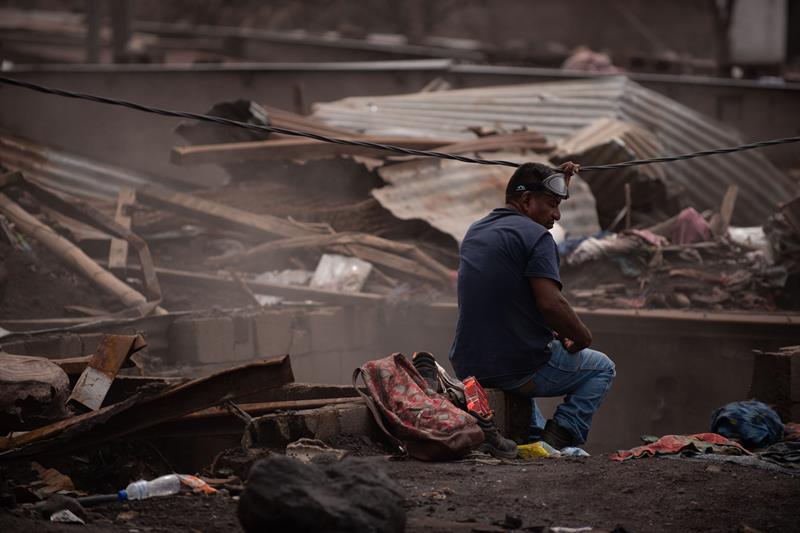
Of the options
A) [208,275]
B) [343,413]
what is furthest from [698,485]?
[208,275]

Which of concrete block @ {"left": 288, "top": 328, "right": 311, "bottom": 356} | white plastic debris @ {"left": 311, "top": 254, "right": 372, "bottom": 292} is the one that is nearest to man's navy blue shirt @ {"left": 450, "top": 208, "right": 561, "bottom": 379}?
concrete block @ {"left": 288, "top": 328, "right": 311, "bottom": 356}

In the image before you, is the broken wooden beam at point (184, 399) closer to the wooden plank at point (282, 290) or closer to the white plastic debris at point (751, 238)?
the wooden plank at point (282, 290)

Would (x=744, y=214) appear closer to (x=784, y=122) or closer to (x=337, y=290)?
(x=784, y=122)

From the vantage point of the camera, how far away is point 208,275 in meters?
10.8

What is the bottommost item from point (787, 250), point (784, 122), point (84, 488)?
point (84, 488)

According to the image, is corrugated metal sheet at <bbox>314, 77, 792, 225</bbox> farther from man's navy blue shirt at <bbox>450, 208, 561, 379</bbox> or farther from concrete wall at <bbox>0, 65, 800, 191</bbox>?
man's navy blue shirt at <bbox>450, 208, 561, 379</bbox>

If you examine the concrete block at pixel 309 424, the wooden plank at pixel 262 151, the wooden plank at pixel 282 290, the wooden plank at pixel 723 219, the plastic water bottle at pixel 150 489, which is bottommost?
the plastic water bottle at pixel 150 489

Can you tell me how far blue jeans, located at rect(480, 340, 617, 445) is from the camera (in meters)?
6.45

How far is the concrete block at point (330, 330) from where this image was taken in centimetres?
1001

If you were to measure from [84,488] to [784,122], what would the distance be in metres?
13.4

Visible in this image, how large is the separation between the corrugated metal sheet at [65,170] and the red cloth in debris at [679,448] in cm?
884

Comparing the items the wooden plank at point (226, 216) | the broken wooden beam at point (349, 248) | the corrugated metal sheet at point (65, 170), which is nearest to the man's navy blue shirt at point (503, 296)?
the broken wooden beam at point (349, 248)

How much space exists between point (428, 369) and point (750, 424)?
2.27 metres

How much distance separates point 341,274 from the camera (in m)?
10.7
